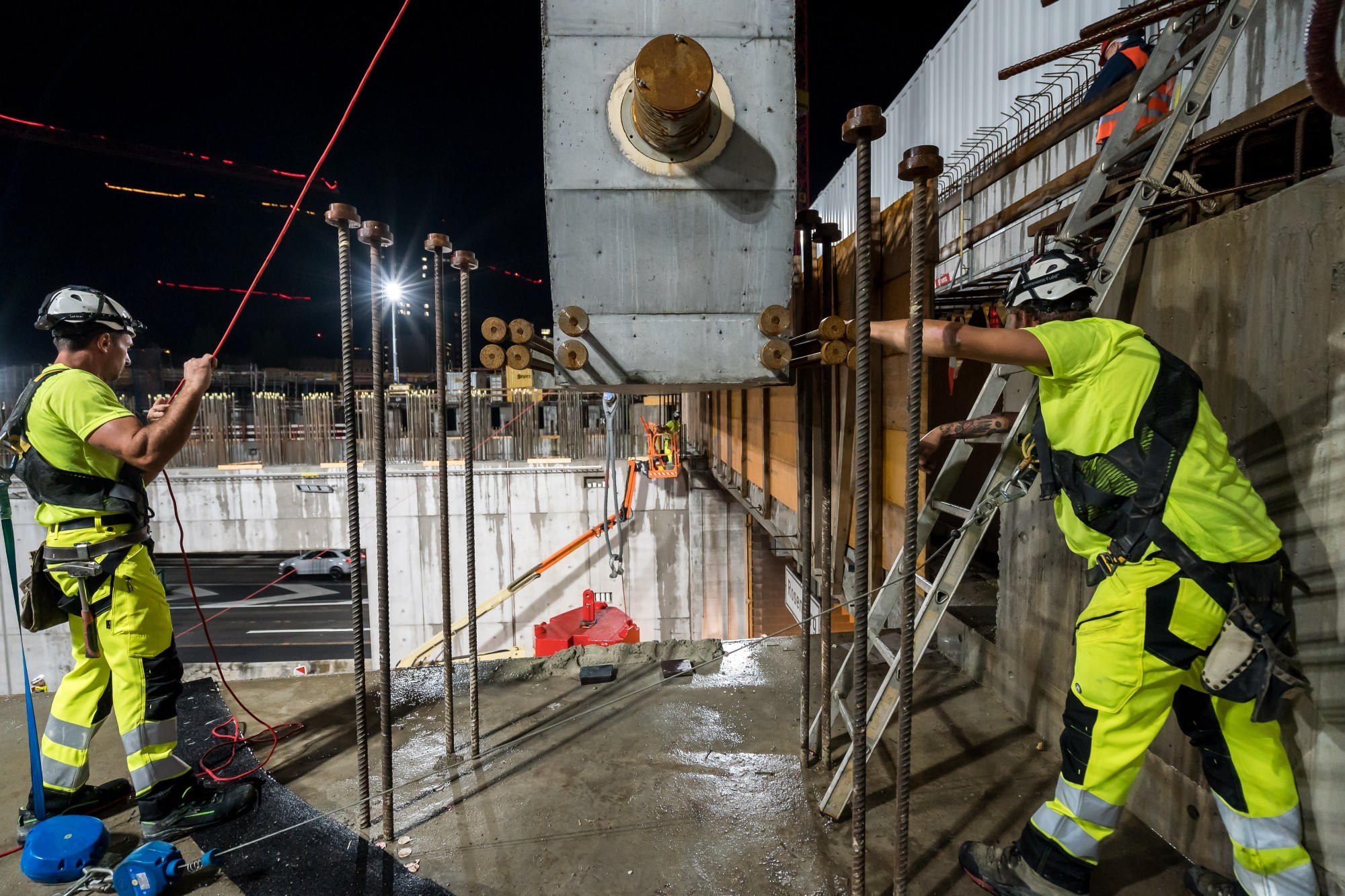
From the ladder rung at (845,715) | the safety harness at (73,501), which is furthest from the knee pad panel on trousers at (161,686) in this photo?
the ladder rung at (845,715)

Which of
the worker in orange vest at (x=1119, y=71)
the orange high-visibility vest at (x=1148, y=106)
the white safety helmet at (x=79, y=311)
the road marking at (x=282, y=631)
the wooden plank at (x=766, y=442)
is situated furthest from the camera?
the road marking at (x=282, y=631)

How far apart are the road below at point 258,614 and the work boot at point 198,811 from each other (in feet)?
38.1

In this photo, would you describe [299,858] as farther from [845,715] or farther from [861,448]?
[861,448]

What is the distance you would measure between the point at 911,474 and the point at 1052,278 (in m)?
1.04

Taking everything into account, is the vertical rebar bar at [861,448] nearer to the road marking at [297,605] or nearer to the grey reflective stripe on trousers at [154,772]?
the grey reflective stripe on trousers at [154,772]

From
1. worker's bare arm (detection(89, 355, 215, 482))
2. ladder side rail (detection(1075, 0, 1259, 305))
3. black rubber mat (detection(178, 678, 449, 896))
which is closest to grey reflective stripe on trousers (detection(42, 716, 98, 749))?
black rubber mat (detection(178, 678, 449, 896))

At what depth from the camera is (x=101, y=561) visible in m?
2.59

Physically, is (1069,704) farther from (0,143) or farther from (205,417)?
(0,143)

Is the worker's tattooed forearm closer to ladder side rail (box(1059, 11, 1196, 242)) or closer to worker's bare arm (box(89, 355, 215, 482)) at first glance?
ladder side rail (box(1059, 11, 1196, 242))

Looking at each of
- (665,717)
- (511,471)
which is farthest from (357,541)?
(511,471)

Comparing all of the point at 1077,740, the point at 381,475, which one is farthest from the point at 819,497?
the point at 381,475

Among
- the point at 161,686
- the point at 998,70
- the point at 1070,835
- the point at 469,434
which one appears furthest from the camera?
the point at 998,70

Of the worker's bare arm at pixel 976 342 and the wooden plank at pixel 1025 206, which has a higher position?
the wooden plank at pixel 1025 206

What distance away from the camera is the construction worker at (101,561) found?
2.57m
